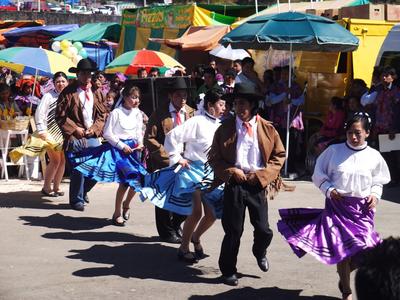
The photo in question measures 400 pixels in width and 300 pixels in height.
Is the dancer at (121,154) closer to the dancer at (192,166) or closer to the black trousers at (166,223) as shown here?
the black trousers at (166,223)

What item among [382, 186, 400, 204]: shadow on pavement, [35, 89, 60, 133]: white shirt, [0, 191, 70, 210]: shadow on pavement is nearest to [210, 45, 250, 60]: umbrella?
[382, 186, 400, 204]: shadow on pavement

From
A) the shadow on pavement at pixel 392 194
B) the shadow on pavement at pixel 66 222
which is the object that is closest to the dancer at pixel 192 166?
the shadow on pavement at pixel 66 222

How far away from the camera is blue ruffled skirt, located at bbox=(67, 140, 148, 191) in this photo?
950cm

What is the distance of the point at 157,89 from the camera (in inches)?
512

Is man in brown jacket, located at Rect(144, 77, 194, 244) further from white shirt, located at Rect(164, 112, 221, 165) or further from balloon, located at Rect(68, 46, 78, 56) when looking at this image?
balloon, located at Rect(68, 46, 78, 56)

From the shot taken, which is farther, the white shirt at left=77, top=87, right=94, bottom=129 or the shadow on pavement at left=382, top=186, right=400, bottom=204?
the shadow on pavement at left=382, top=186, right=400, bottom=204

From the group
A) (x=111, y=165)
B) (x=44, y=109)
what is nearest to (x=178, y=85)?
(x=111, y=165)

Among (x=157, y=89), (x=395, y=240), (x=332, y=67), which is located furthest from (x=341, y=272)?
(x=332, y=67)

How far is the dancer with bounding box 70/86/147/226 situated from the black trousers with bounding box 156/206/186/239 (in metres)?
0.70

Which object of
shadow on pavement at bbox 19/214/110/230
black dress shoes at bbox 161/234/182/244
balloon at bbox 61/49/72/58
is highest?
balloon at bbox 61/49/72/58

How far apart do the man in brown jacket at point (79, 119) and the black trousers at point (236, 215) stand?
371cm

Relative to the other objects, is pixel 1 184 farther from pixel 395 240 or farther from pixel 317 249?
pixel 395 240

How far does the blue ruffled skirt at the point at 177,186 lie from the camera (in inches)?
309

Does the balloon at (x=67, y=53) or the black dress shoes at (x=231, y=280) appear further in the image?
the balloon at (x=67, y=53)
